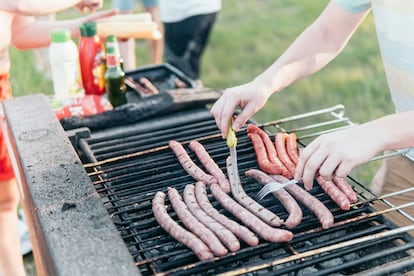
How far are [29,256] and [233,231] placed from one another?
2.85 m

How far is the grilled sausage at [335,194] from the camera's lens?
A: 7.46 ft

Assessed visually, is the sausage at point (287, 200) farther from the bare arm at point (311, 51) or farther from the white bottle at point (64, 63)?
the white bottle at point (64, 63)

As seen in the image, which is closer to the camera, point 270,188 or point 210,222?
point 210,222

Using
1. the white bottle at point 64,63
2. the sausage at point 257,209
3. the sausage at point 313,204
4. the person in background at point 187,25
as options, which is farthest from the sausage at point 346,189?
the person in background at point 187,25

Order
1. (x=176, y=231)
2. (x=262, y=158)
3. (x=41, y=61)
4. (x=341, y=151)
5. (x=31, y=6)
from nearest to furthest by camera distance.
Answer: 1. (x=341, y=151)
2. (x=176, y=231)
3. (x=262, y=158)
4. (x=31, y=6)
5. (x=41, y=61)

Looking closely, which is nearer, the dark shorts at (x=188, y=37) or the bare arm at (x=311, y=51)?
the bare arm at (x=311, y=51)

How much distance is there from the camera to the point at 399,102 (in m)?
2.69

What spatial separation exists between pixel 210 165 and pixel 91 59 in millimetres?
1368

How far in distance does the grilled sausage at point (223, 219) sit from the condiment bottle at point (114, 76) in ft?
3.94

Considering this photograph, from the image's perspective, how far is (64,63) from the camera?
11.2 feet

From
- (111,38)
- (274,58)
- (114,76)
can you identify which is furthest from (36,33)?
(274,58)

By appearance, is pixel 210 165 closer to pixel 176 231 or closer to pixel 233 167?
pixel 233 167

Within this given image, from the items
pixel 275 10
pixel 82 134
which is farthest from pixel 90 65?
pixel 275 10

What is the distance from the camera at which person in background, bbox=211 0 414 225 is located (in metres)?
2.05
